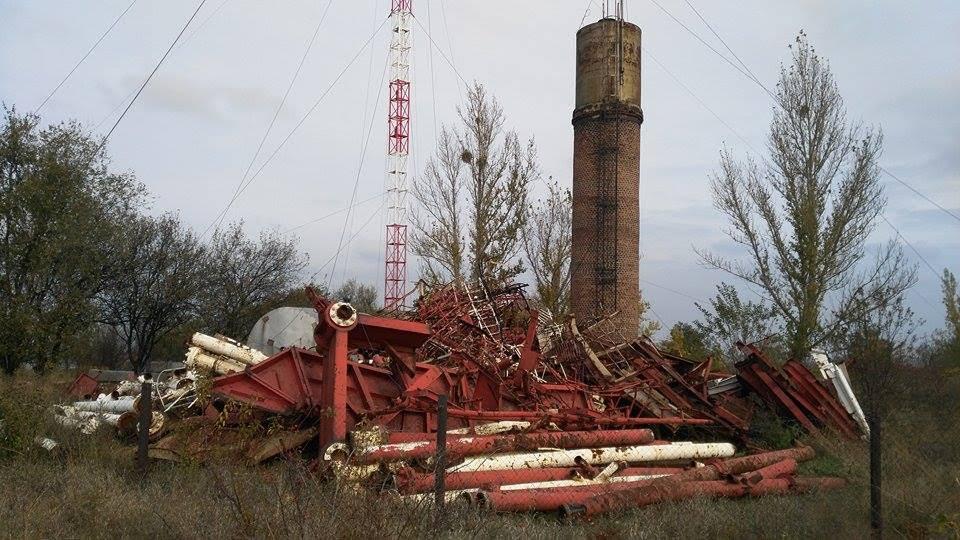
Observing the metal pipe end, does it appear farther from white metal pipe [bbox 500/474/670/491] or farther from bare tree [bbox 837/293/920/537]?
bare tree [bbox 837/293/920/537]

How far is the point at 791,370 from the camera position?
12711mm

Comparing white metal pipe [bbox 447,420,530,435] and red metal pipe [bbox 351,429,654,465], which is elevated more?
white metal pipe [bbox 447,420,530,435]

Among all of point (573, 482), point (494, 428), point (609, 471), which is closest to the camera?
point (573, 482)

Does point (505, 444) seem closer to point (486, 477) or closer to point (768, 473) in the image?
point (486, 477)

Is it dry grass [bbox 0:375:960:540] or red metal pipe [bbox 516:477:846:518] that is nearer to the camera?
dry grass [bbox 0:375:960:540]

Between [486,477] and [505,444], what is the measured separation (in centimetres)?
86

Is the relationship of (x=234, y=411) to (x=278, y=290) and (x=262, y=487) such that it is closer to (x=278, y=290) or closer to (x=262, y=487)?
(x=262, y=487)

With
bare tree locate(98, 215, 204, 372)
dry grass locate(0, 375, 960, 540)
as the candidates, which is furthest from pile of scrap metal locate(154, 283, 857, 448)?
bare tree locate(98, 215, 204, 372)

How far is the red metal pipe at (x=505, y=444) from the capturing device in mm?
7660

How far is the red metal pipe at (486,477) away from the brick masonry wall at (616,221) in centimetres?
1399

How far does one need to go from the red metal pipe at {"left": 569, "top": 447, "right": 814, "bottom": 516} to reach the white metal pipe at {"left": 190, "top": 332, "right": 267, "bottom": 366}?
5.77 metres

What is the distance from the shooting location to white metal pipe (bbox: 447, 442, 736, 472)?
8.03 m

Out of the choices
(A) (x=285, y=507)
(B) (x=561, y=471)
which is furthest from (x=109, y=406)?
(B) (x=561, y=471)

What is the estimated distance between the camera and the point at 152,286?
2903cm
